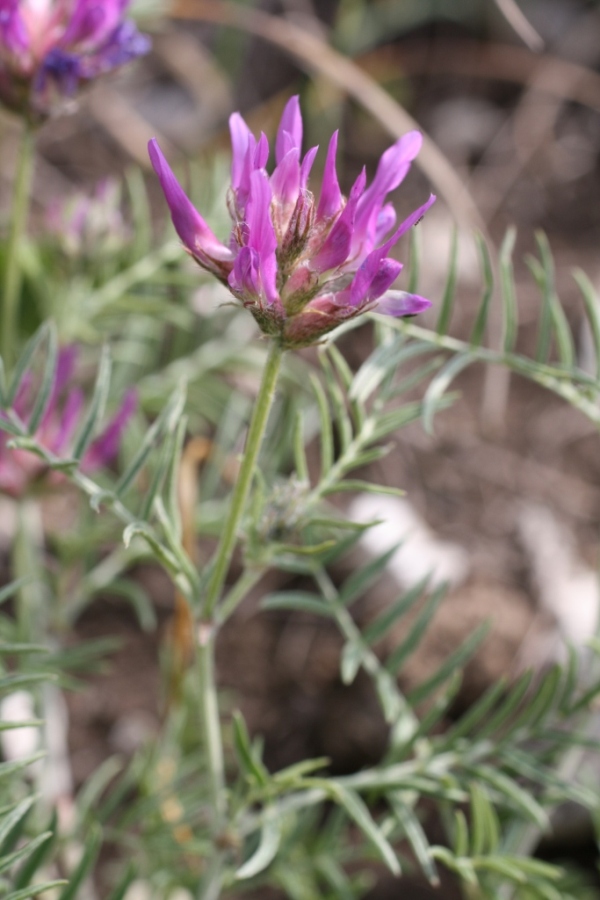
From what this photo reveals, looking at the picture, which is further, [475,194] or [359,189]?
[475,194]

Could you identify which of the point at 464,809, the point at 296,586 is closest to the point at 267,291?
the point at 464,809

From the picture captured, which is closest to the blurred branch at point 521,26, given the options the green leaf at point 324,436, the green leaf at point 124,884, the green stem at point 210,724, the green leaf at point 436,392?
the green leaf at point 436,392

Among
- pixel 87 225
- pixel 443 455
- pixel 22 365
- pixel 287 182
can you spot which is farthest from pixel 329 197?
pixel 443 455

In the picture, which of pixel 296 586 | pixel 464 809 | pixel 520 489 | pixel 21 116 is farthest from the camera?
pixel 520 489

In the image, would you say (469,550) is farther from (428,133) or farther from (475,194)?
(428,133)

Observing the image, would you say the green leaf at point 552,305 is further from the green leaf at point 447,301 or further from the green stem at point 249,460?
the green stem at point 249,460

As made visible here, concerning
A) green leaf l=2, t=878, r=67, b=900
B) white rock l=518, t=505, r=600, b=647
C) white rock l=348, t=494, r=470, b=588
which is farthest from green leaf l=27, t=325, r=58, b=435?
white rock l=518, t=505, r=600, b=647

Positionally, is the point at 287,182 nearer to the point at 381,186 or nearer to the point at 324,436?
the point at 381,186
